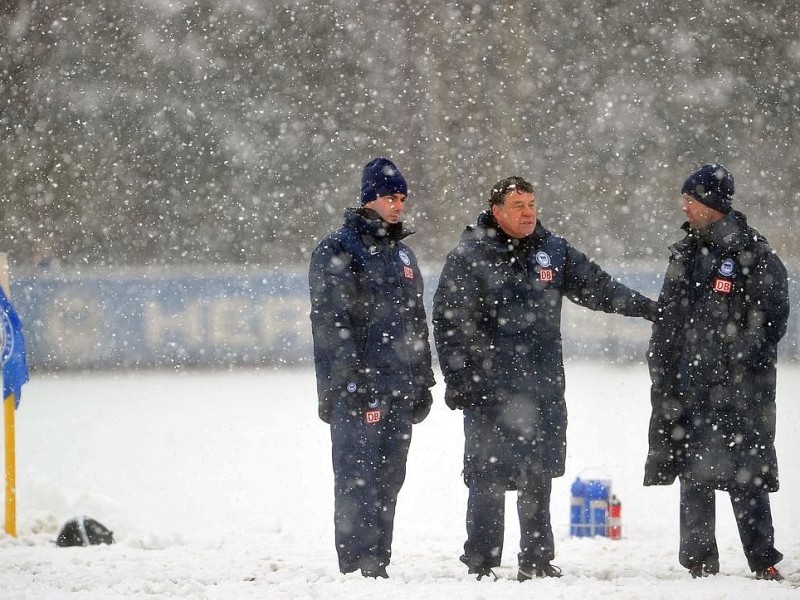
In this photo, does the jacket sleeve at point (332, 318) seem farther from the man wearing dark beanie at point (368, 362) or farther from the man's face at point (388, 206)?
the man's face at point (388, 206)

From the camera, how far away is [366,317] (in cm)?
446

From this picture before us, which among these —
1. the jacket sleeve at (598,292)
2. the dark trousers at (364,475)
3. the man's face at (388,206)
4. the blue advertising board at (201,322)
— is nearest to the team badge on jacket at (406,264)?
the man's face at (388,206)

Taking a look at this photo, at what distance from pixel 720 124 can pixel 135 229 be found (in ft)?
34.2

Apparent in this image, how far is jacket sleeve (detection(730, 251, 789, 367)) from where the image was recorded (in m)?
4.33

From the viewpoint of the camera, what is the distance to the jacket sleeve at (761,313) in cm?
433

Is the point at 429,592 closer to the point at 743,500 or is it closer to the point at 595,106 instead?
the point at 743,500

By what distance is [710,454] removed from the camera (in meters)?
4.36

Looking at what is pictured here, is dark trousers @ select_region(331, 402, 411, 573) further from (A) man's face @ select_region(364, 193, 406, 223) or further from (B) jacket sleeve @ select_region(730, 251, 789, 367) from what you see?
(B) jacket sleeve @ select_region(730, 251, 789, 367)

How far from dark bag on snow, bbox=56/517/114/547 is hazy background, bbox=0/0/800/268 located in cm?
1298

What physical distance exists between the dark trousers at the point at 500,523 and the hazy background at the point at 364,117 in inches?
548

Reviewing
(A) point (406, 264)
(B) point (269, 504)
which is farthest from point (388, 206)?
(B) point (269, 504)

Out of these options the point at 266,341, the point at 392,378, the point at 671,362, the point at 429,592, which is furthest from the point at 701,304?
the point at 266,341

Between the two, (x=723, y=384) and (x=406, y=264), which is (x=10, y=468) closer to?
(x=406, y=264)

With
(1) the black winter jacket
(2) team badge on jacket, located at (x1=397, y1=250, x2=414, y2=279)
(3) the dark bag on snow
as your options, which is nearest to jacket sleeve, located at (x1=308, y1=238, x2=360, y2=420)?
(1) the black winter jacket
